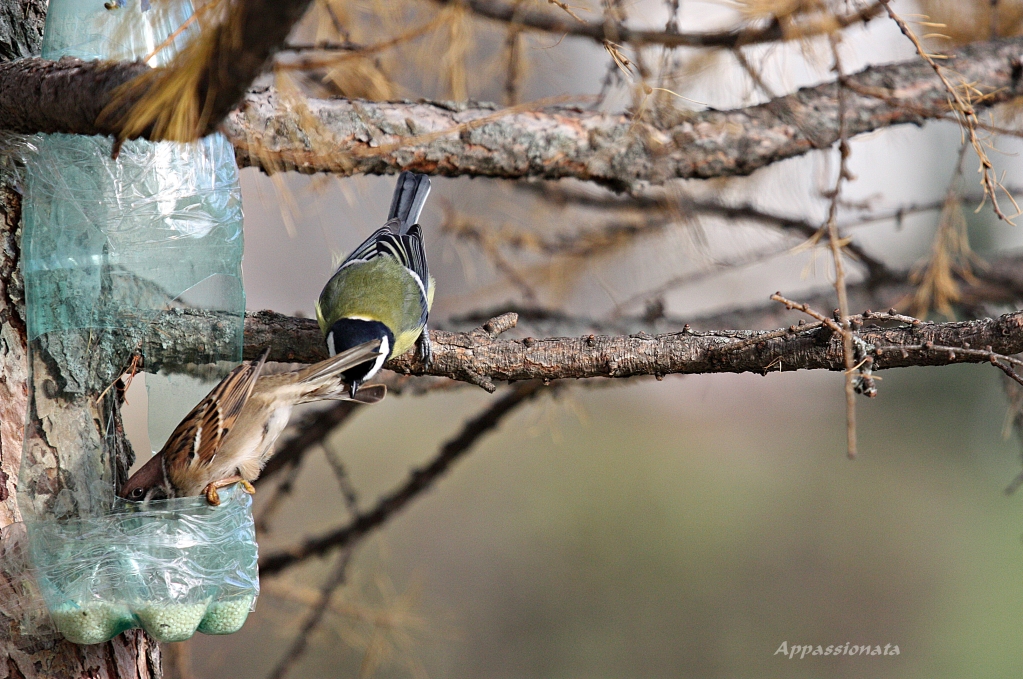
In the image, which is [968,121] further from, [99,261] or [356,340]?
[99,261]

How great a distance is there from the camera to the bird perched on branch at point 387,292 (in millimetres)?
1463

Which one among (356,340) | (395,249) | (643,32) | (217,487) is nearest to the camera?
(217,487)

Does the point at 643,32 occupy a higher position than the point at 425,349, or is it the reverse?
the point at 643,32

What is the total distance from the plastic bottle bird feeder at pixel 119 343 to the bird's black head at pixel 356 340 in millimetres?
208

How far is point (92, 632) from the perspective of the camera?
1053 mm

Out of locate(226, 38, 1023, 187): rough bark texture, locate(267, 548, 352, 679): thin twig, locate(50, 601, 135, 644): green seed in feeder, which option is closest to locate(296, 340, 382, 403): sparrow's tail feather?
locate(226, 38, 1023, 187): rough bark texture

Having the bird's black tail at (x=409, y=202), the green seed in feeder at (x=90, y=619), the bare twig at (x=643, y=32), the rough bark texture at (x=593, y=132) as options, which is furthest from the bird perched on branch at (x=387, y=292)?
the green seed in feeder at (x=90, y=619)

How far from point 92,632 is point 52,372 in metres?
0.38

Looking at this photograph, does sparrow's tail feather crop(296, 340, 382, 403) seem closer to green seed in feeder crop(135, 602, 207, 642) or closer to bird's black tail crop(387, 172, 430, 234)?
green seed in feeder crop(135, 602, 207, 642)

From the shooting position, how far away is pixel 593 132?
1.61 meters

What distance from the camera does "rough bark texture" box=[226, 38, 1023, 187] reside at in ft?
4.42

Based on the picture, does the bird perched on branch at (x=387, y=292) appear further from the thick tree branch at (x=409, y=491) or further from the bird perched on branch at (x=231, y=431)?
the thick tree branch at (x=409, y=491)

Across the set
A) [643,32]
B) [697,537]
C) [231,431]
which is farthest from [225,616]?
[697,537]

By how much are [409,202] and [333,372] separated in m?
0.79
